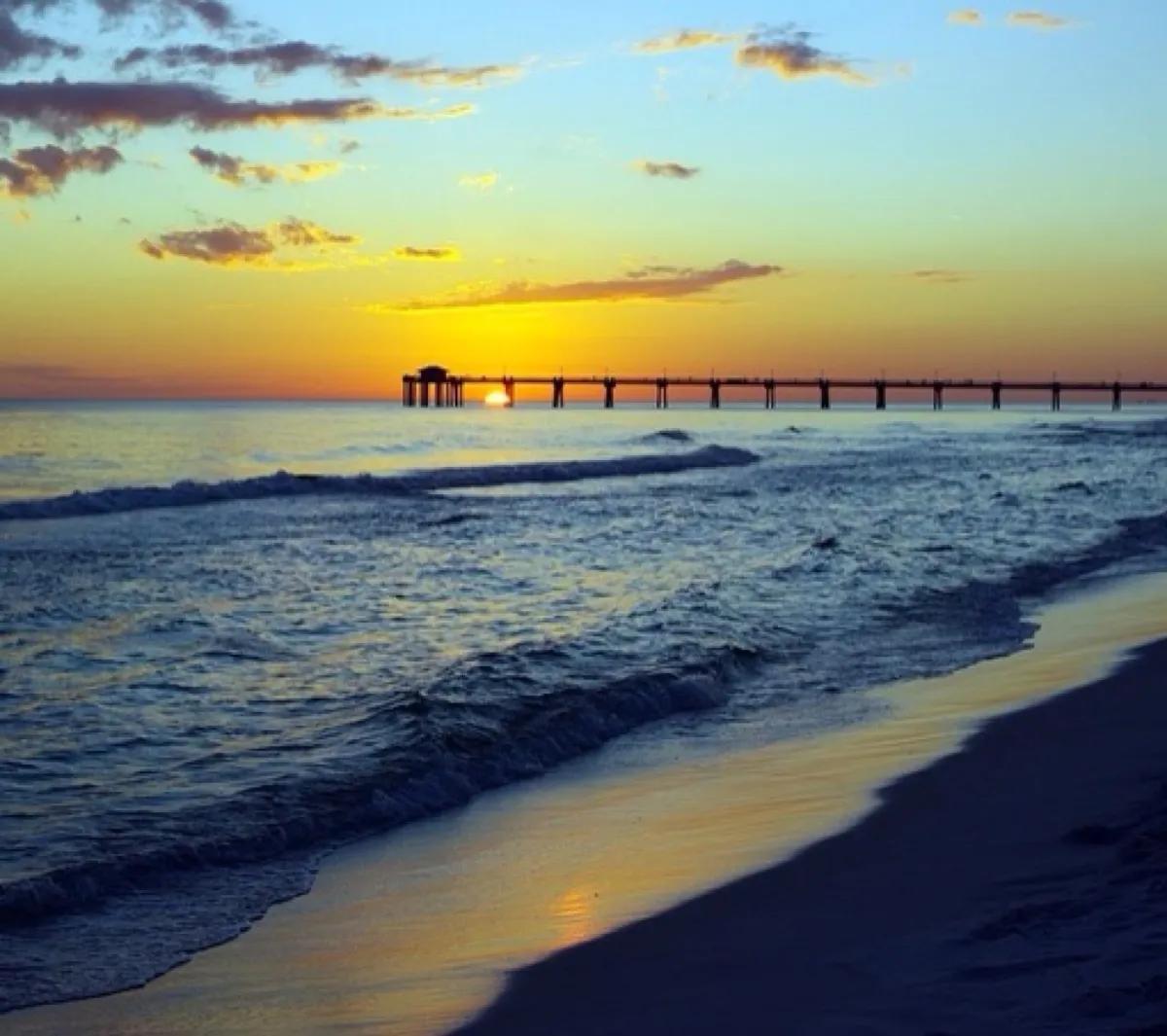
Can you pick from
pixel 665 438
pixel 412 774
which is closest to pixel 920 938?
pixel 412 774

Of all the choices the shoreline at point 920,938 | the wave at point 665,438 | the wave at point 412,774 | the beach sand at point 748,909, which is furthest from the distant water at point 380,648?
the wave at point 665,438

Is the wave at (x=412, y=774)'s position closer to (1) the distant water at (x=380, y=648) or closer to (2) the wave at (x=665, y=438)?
(1) the distant water at (x=380, y=648)

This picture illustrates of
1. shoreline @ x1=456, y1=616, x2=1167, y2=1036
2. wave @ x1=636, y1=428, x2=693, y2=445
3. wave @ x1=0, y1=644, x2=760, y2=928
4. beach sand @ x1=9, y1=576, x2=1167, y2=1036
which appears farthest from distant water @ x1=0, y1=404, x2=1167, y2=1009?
wave @ x1=636, y1=428, x2=693, y2=445

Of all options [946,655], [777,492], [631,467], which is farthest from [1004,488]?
[946,655]

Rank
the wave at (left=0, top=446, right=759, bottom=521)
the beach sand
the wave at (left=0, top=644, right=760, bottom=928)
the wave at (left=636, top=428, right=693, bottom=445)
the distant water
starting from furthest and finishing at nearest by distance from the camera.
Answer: the wave at (left=636, top=428, right=693, bottom=445) → the wave at (left=0, top=446, right=759, bottom=521) → the distant water → the wave at (left=0, top=644, right=760, bottom=928) → the beach sand

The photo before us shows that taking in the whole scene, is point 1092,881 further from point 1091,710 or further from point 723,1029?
point 1091,710

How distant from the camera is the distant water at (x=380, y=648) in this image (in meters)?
6.36

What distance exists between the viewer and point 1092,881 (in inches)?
207

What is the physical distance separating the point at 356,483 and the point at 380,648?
85.6ft

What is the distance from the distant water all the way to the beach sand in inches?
18.0

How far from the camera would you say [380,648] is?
456 inches

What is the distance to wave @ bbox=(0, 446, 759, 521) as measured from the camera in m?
29.5

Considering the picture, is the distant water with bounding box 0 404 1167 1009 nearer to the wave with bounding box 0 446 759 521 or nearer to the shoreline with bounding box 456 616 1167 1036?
the wave with bounding box 0 446 759 521

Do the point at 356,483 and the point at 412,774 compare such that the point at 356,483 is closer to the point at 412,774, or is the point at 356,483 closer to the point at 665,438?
the point at 412,774
